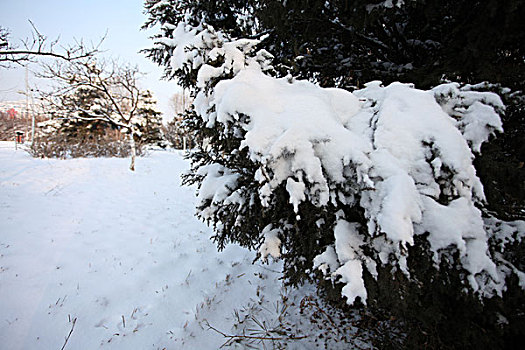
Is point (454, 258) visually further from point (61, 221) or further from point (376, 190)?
point (61, 221)

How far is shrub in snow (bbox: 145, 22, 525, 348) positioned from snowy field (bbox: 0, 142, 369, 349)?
155cm

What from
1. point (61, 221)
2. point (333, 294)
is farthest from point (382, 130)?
point (61, 221)

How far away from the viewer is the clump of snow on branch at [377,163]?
1.26m

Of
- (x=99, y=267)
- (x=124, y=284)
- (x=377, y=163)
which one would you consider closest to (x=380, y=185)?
(x=377, y=163)

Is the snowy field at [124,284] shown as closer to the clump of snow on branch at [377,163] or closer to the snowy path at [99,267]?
the snowy path at [99,267]

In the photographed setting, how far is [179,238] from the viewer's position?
15.6ft

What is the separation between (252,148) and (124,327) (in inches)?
109

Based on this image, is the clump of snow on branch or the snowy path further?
the snowy path

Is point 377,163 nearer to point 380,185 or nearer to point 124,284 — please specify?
point 380,185

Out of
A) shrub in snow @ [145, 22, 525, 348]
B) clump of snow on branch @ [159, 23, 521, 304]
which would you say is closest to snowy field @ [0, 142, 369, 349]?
shrub in snow @ [145, 22, 525, 348]

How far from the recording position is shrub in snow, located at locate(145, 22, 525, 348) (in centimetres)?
127

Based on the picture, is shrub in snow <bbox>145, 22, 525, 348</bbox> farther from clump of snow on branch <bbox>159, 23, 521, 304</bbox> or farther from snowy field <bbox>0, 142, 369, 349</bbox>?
snowy field <bbox>0, 142, 369, 349</bbox>

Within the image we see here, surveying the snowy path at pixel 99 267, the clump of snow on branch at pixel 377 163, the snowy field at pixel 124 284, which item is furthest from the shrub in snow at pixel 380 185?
the snowy path at pixel 99 267

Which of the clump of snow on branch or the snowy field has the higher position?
Result: the clump of snow on branch
